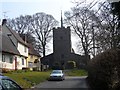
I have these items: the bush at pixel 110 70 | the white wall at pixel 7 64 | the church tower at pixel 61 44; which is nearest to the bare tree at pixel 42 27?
the church tower at pixel 61 44

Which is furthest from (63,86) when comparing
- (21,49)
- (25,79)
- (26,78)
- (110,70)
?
(21,49)

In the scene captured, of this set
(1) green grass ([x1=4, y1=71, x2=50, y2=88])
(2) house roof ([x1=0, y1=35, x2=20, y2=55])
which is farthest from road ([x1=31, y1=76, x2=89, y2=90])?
(2) house roof ([x1=0, y1=35, x2=20, y2=55])

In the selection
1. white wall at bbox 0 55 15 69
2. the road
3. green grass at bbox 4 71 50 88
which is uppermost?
white wall at bbox 0 55 15 69

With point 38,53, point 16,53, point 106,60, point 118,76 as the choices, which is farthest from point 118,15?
point 38,53

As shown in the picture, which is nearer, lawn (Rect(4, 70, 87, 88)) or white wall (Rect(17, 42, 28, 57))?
lawn (Rect(4, 70, 87, 88))

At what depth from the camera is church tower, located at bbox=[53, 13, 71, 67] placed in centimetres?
9669

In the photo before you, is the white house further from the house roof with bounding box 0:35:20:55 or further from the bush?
the bush

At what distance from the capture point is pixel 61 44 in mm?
Result: 97750

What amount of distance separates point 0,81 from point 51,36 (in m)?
84.9

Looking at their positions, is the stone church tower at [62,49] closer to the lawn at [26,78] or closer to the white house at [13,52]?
the white house at [13,52]

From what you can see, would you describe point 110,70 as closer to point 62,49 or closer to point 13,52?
point 13,52

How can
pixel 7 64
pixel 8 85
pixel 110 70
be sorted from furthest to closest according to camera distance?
pixel 7 64 → pixel 110 70 → pixel 8 85

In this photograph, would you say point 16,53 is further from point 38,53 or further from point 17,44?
point 38,53

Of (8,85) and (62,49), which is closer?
(8,85)
